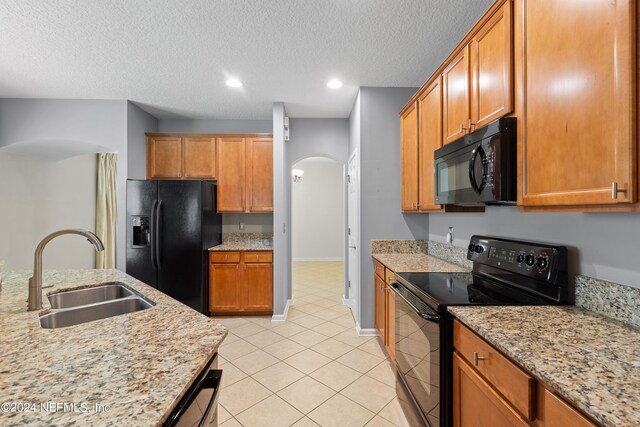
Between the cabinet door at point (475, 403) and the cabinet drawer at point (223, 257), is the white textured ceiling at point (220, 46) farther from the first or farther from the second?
the cabinet door at point (475, 403)

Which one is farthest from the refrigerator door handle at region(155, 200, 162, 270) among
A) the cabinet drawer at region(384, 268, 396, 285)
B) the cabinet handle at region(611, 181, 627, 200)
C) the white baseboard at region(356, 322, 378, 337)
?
the cabinet handle at region(611, 181, 627, 200)

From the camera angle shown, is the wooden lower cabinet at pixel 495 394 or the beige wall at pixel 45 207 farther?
the beige wall at pixel 45 207

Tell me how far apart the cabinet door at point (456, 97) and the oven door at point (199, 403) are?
1.85m

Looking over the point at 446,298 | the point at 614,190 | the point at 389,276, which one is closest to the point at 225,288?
the point at 389,276

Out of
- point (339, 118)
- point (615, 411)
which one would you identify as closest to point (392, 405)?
point (615, 411)

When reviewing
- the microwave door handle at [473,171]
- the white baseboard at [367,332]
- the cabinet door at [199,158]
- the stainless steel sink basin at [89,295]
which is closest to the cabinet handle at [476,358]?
→ the microwave door handle at [473,171]

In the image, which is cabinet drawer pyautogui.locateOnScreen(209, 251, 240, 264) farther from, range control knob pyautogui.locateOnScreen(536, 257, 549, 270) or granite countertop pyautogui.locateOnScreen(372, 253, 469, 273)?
range control knob pyautogui.locateOnScreen(536, 257, 549, 270)

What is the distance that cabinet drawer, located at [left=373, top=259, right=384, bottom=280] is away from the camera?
8.90 feet

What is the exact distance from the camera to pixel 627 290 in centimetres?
113

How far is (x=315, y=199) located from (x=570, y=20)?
6.81 metres

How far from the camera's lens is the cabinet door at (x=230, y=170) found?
3984 millimetres

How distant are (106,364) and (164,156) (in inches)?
147

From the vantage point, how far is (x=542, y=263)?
1.42 metres

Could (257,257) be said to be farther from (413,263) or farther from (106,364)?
(106,364)
